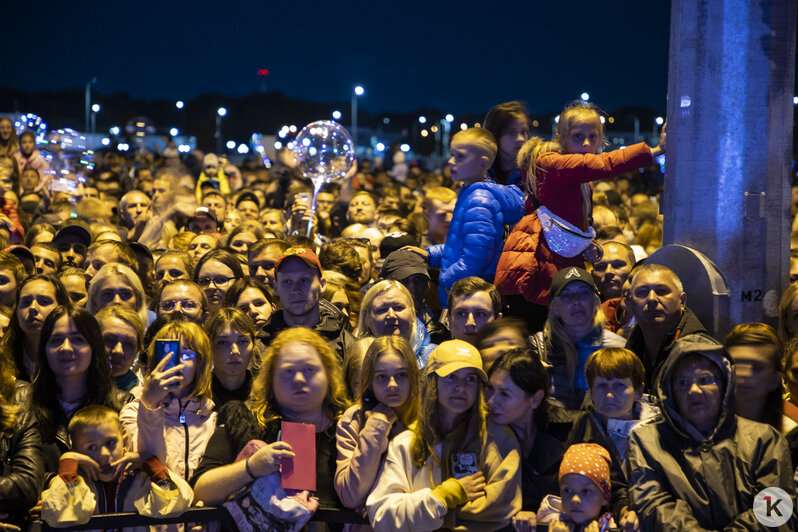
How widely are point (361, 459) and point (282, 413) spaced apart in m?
0.55

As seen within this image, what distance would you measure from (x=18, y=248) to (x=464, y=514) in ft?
15.1

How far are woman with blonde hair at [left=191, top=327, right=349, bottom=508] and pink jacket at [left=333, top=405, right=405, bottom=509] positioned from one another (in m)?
0.14

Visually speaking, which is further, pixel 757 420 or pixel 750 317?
pixel 750 317

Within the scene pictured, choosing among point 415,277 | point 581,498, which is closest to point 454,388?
point 581,498

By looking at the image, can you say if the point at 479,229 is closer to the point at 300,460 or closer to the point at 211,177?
the point at 300,460

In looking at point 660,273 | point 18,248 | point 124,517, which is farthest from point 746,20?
point 18,248

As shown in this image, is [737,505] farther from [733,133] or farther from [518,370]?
[733,133]

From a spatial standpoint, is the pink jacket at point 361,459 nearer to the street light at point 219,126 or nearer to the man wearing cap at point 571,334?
the man wearing cap at point 571,334

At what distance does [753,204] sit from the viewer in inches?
221

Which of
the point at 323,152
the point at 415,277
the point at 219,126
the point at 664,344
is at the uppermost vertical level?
the point at 219,126

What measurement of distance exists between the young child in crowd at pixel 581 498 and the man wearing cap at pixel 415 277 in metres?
2.04

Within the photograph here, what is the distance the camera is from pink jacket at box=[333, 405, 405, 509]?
4426 millimetres

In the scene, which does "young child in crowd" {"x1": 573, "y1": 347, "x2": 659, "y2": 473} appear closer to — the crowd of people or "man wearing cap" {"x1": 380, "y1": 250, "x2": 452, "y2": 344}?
the crowd of people

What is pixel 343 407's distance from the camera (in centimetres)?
479
